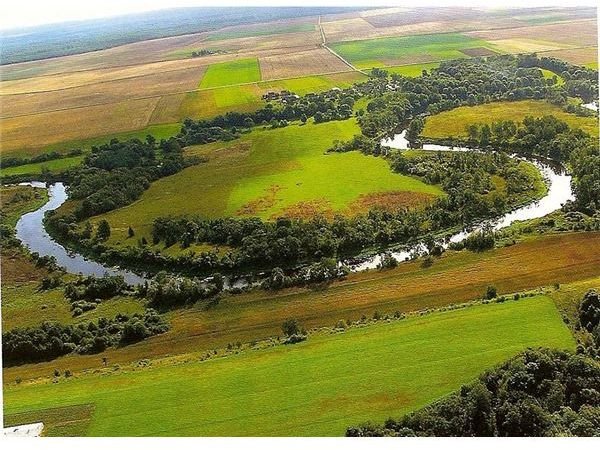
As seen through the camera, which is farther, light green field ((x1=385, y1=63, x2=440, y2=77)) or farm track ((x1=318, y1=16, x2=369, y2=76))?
light green field ((x1=385, y1=63, x2=440, y2=77))

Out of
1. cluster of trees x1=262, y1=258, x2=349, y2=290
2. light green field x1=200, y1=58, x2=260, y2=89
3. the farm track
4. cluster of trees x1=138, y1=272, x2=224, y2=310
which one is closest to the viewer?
cluster of trees x1=138, y1=272, x2=224, y2=310

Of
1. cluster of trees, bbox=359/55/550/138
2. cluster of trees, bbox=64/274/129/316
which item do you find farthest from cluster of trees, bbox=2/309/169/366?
cluster of trees, bbox=359/55/550/138

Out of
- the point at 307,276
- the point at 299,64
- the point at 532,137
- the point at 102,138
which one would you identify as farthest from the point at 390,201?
the point at 102,138

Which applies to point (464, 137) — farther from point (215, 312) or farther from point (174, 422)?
point (174, 422)

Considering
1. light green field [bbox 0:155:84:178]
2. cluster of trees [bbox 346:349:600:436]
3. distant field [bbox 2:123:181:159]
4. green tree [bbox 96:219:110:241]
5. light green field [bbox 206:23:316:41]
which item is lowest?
cluster of trees [bbox 346:349:600:436]

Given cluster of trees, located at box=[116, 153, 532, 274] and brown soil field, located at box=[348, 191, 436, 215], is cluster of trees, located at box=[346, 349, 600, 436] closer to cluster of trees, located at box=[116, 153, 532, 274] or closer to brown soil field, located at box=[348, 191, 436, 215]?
cluster of trees, located at box=[116, 153, 532, 274]

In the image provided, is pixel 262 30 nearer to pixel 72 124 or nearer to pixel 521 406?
pixel 72 124
